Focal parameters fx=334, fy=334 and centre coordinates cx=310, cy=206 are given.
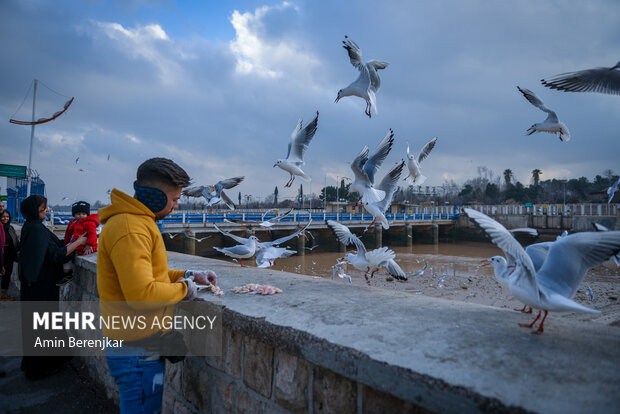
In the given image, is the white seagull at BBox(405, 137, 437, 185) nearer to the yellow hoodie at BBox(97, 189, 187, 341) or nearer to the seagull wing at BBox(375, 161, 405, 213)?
the seagull wing at BBox(375, 161, 405, 213)

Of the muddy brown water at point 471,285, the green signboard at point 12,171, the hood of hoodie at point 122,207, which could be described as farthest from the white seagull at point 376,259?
the green signboard at point 12,171

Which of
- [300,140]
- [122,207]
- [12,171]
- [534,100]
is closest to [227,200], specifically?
[300,140]

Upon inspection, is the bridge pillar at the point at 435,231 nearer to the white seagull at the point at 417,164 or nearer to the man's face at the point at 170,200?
the white seagull at the point at 417,164

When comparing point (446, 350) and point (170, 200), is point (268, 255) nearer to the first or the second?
point (170, 200)

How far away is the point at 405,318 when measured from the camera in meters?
1.62

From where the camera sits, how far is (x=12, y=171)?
61.1 feet

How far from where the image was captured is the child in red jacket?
3513 mm

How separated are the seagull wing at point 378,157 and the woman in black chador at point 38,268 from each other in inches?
154

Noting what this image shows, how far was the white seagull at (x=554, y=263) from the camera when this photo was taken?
1.41 meters

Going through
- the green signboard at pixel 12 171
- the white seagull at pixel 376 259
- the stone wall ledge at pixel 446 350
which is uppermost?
the green signboard at pixel 12 171

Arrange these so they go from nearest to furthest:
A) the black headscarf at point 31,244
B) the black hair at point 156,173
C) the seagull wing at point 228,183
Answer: the black hair at point 156,173
the black headscarf at point 31,244
the seagull wing at point 228,183

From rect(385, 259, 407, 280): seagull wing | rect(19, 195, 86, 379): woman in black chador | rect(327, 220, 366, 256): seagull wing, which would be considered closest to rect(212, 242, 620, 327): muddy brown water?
rect(327, 220, 366, 256): seagull wing

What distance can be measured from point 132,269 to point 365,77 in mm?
4342

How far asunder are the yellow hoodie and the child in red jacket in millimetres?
2488
